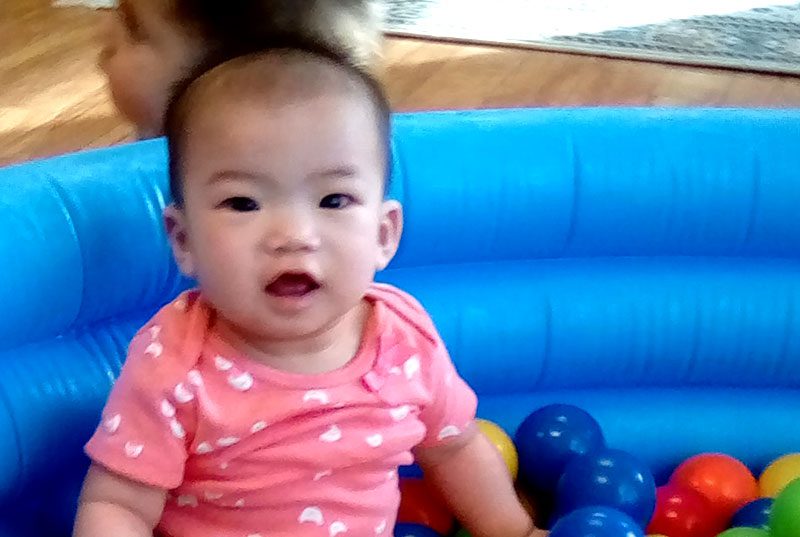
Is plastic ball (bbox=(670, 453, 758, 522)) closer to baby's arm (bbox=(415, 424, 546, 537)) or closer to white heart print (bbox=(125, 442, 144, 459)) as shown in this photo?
baby's arm (bbox=(415, 424, 546, 537))

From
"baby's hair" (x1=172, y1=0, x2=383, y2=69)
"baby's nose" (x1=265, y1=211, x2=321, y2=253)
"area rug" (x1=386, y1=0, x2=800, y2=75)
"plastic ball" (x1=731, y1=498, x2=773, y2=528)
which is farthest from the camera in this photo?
"area rug" (x1=386, y1=0, x2=800, y2=75)

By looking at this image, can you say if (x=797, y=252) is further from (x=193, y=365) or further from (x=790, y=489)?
(x=193, y=365)

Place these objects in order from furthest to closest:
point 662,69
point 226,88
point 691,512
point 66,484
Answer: point 662,69, point 691,512, point 66,484, point 226,88

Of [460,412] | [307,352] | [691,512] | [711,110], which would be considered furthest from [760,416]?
[307,352]

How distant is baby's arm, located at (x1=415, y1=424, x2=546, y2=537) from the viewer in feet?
3.13

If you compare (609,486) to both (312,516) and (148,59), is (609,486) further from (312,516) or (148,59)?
(148,59)

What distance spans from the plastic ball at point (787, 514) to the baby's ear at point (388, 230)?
0.43m

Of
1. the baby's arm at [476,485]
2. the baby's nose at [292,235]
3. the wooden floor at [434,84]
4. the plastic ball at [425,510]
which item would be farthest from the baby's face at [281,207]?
the wooden floor at [434,84]

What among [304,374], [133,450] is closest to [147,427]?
[133,450]

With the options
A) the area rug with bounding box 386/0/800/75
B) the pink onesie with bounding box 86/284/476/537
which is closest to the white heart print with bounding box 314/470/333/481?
the pink onesie with bounding box 86/284/476/537

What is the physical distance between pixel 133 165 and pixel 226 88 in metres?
0.26

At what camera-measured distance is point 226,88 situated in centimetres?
75

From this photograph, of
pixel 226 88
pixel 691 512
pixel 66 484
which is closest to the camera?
pixel 226 88

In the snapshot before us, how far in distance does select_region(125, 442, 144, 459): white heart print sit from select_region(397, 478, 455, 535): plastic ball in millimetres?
368
